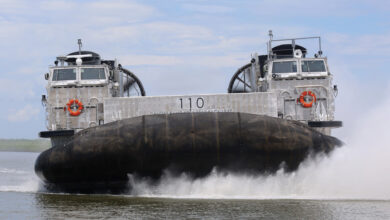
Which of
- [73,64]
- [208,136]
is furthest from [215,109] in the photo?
[73,64]

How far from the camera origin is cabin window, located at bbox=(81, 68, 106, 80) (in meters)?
16.6

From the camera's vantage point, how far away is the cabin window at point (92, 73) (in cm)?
1659

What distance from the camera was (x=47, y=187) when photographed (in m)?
14.7

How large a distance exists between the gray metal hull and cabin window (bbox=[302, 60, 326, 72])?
3.14 m

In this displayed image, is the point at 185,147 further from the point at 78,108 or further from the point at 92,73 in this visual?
the point at 92,73

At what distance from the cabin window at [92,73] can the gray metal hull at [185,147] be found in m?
3.27

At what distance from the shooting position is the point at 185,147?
510 inches

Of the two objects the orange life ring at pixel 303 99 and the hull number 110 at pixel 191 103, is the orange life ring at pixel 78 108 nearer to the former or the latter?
the hull number 110 at pixel 191 103

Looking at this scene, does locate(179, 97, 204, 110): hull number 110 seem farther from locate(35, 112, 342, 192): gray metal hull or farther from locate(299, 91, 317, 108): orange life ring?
locate(299, 91, 317, 108): orange life ring

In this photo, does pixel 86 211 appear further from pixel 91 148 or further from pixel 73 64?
pixel 73 64

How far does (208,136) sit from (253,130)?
0.92 metres

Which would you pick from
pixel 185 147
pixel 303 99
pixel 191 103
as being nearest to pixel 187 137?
pixel 185 147

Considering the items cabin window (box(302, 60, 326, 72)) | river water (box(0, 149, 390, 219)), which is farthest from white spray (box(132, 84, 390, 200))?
cabin window (box(302, 60, 326, 72))

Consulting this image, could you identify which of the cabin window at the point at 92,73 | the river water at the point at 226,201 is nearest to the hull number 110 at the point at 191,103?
the river water at the point at 226,201
